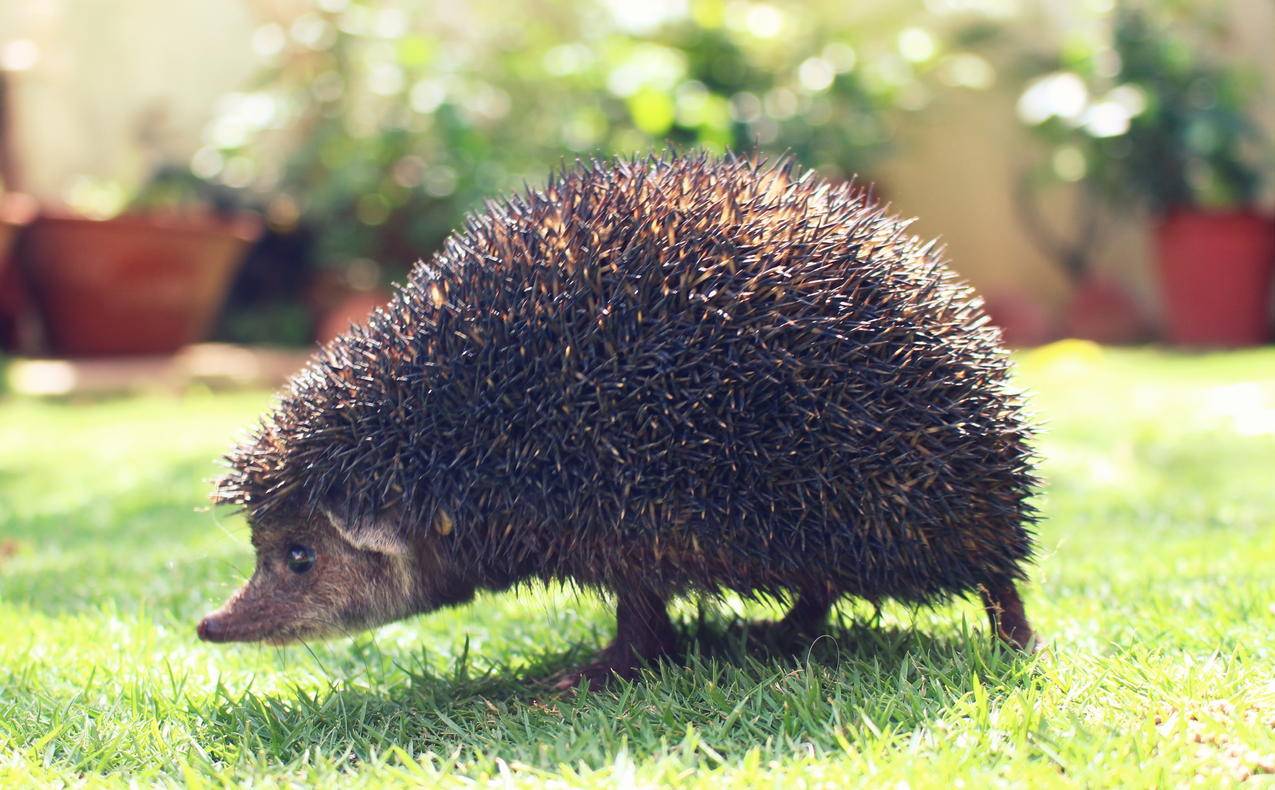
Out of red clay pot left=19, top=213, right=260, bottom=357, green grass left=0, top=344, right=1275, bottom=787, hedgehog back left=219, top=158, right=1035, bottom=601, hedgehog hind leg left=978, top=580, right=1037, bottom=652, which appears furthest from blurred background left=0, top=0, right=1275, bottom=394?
hedgehog hind leg left=978, top=580, right=1037, bottom=652

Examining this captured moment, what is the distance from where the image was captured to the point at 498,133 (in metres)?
12.1

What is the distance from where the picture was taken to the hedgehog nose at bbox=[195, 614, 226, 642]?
9.86 ft

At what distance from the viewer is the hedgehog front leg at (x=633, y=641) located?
297cm

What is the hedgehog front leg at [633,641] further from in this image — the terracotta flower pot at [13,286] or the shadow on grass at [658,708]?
the terracotta flower pot at [13,286]

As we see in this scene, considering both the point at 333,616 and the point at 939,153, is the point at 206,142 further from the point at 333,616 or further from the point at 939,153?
the point at 333,616

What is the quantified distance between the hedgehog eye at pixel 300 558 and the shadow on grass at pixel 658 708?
1.04ft

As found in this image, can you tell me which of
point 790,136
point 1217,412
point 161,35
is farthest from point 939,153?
point 161,35

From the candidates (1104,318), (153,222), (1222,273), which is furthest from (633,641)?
(1104,318)

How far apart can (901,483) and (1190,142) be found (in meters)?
10.2

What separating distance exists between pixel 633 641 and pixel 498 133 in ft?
31.9

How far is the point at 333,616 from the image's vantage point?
3.10m

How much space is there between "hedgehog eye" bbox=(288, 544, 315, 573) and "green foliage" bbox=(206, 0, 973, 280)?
8396mm

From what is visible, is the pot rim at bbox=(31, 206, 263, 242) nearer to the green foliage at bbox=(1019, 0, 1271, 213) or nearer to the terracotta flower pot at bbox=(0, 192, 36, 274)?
the terracotta flower pot at bbox=(0, 192, 36, 274)

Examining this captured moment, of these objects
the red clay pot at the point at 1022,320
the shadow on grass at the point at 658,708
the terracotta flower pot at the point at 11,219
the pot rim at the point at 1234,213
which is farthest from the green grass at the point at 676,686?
the red clay pot at the point at 1022,320
